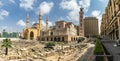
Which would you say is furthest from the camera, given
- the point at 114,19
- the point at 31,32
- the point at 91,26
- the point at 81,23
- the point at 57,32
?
the point at 91,26

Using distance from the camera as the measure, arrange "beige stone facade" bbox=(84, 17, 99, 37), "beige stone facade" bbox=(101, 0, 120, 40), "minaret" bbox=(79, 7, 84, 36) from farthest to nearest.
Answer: "beige stone facade" bbox=(84, 17, 99, 37) → "minaret" bbox=(79, 7, 84, 36) → "beige stone facade" bbox=(101, 0, 120, 40)

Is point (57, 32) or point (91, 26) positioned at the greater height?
point (91, 26)

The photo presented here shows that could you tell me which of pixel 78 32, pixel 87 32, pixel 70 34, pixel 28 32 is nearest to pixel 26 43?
pixel 28 32

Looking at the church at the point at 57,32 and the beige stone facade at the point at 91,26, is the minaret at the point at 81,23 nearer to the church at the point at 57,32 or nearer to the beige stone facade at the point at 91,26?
the church at the point at 57,32

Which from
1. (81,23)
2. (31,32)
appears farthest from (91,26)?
(31,32)

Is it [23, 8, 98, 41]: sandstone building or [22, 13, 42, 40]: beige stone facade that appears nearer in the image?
[23, 8, 98, 41]: sandstone building

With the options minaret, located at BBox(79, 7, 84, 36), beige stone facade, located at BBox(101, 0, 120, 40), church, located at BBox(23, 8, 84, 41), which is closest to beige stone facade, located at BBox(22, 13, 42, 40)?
church, located at BBox(23, 8, 84, 41)

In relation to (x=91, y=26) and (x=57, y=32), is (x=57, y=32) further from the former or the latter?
(x=91, y=26)

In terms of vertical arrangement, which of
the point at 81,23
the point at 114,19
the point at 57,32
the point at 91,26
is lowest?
the point at 57,32

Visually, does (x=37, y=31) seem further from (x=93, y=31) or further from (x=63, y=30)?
(x=93, y=31)

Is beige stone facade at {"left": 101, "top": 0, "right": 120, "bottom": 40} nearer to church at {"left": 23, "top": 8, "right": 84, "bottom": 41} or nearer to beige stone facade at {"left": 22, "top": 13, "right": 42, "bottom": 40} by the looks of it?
church at {"left": 23, "top": 8, "right": 84, "bottom": 41}

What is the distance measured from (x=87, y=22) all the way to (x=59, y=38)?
63.3 metres

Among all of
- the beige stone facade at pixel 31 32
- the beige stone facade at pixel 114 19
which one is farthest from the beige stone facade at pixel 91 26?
the beige stone facade at pixel 114 19

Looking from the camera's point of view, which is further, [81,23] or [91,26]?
[91,26]
